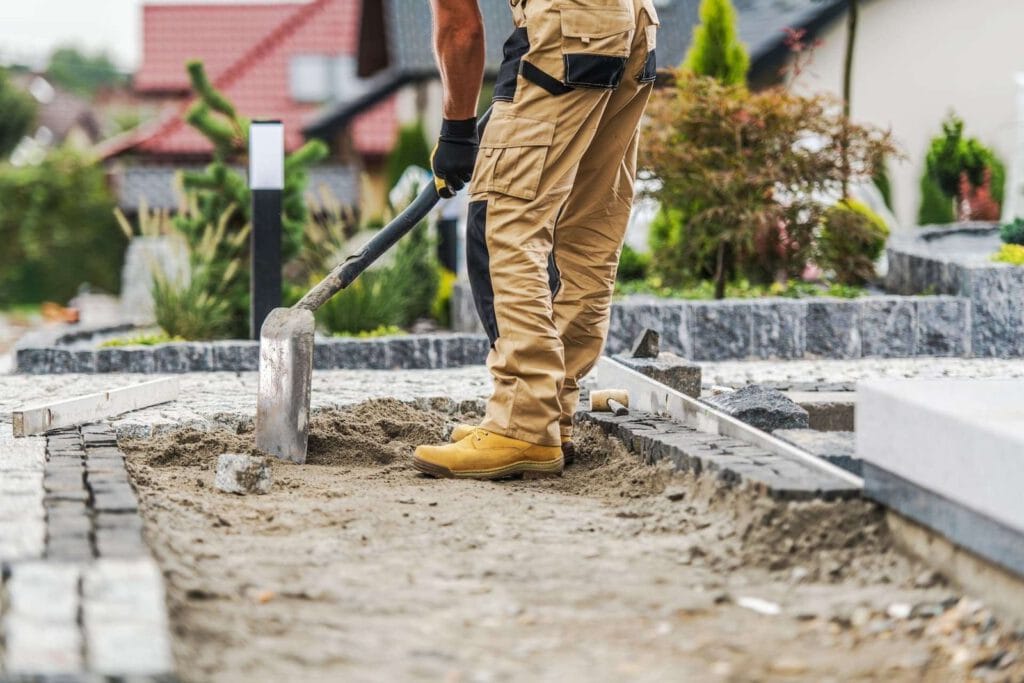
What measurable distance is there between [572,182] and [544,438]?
0.73 m

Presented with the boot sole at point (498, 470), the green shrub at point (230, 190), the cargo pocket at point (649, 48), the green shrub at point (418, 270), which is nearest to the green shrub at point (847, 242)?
the green shrub at point (418, 270)

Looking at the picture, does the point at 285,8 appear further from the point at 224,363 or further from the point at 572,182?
the point at 572,182

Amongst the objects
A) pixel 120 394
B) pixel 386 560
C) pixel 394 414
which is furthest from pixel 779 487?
pixel 120 394

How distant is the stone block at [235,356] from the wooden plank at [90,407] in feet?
4.95

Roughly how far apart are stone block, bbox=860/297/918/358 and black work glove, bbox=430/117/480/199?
13.3 feet

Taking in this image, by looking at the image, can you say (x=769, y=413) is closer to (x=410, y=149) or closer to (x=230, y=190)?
(x=230, y=190)

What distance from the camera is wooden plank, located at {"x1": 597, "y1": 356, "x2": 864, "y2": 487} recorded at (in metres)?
3.32

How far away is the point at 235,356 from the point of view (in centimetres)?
709

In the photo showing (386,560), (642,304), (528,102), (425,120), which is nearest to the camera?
(386,560)

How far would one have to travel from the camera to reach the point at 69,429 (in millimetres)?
4383

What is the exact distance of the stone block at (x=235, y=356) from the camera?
7062 mm

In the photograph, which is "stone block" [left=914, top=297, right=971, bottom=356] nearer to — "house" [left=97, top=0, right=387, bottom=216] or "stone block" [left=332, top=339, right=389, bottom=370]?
"stone block" [left=332, top=339, right=389, bottom=370]

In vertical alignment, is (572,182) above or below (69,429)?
above

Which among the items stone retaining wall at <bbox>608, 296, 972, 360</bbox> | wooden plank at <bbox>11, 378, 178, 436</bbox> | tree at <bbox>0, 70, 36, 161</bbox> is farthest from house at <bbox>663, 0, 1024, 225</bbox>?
tree at <bbox>0, 70, 36, 161</bbox>
